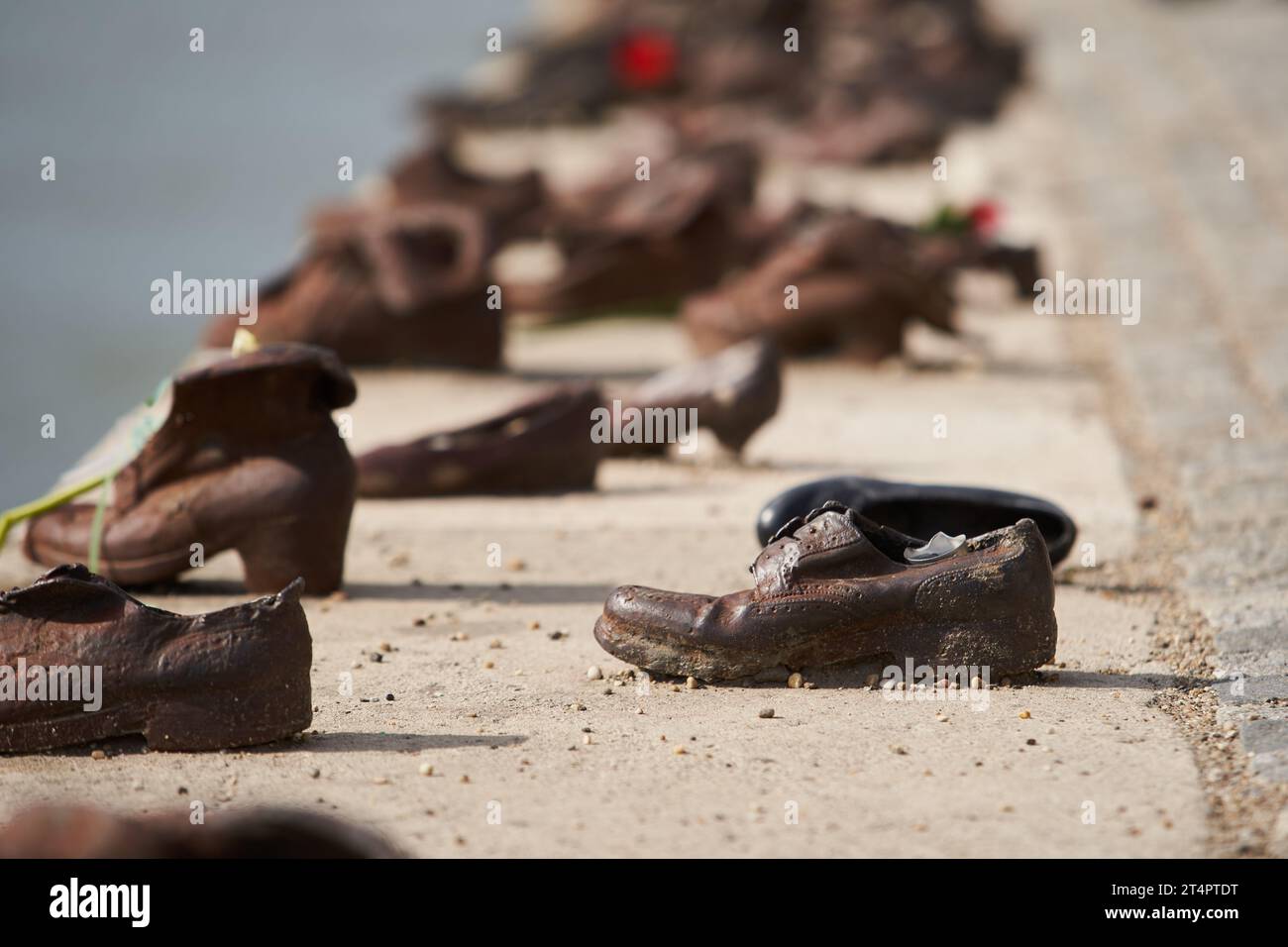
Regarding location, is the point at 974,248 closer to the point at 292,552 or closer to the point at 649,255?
the point at 649,255

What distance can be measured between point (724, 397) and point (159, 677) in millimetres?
2963

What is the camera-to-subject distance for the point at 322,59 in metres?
26.2

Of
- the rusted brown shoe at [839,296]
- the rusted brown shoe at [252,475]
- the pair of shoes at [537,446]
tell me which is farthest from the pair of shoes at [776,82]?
the rusted brown shoe at [252,475]

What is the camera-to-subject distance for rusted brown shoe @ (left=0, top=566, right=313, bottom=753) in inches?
128

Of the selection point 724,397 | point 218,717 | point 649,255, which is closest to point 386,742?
point 218,717

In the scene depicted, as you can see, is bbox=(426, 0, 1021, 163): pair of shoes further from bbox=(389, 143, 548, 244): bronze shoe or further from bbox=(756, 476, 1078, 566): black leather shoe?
bbox=(756, 476, 1078, 566): black leather shoe

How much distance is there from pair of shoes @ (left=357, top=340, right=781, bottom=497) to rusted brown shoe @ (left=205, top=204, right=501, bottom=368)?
67.1 inches

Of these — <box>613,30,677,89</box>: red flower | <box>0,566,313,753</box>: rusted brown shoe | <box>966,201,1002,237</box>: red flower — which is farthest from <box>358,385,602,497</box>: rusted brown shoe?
<box>613,30,677,89</box>: red flower

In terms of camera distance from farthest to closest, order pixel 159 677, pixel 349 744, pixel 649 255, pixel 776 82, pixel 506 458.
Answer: pixel 776 82, pixel 649 255, pixel 506 458, pixel 349 744, pixel 159 677

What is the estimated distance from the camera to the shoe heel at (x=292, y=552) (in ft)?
14.4

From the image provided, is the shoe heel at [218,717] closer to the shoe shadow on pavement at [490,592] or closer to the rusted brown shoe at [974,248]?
the shoe shadow on pavement at [490,592]

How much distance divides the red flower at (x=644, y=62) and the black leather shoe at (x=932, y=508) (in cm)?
1142

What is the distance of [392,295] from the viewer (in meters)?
7.46

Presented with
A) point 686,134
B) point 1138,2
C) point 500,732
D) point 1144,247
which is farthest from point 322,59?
point 500,732
